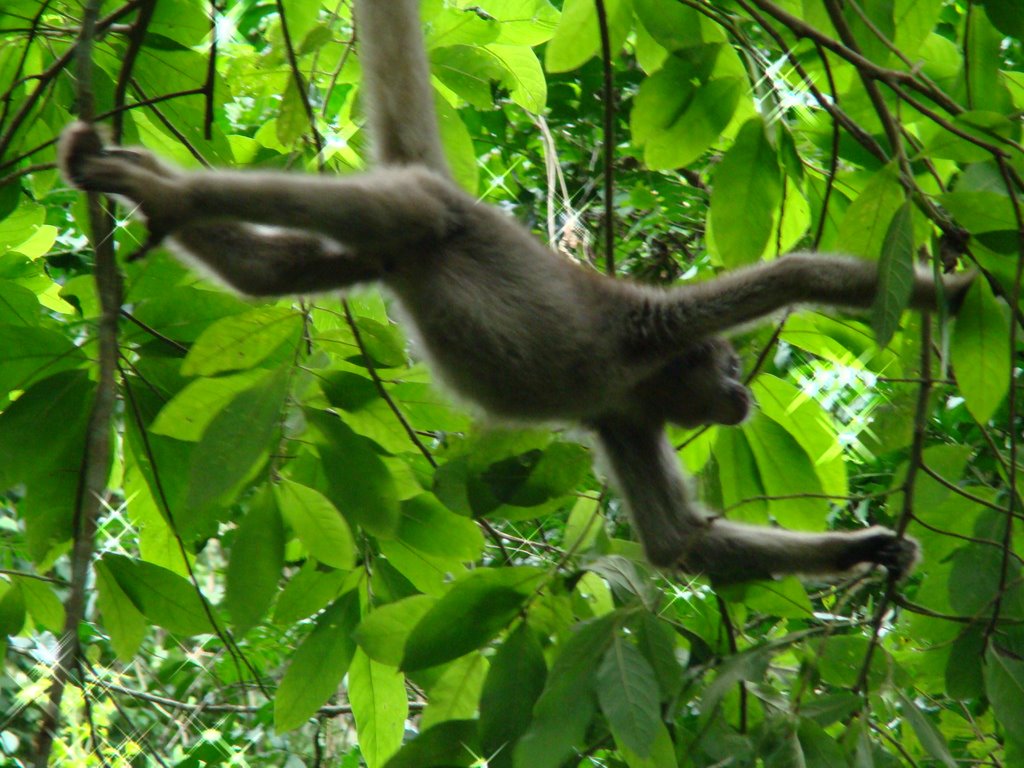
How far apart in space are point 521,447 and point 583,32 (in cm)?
179

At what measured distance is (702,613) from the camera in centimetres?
432

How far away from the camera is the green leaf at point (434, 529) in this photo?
4.04 m

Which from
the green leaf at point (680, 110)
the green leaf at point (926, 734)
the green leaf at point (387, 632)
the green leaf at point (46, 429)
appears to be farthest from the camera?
the green leaf at point (680, 110)

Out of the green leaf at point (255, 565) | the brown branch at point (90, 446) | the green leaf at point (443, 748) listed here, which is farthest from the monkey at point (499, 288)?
the green leaf at point (443, 748)

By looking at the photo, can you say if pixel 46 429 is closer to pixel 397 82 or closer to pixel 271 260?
pixel 271 260

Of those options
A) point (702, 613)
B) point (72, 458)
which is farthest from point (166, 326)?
point (702, 613)

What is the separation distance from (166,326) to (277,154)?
4.54ft

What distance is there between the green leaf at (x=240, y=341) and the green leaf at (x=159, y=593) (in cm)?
76

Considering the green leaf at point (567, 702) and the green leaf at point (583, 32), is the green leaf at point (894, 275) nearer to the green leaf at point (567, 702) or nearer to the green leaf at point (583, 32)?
the green leaf at point (567, 702)

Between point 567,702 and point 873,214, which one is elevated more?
point 873,214

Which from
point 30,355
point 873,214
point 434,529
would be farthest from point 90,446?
point 873,214

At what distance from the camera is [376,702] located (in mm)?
4102

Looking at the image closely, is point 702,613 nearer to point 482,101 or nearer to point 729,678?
point 729,678

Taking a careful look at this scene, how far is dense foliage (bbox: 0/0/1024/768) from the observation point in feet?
10.3
